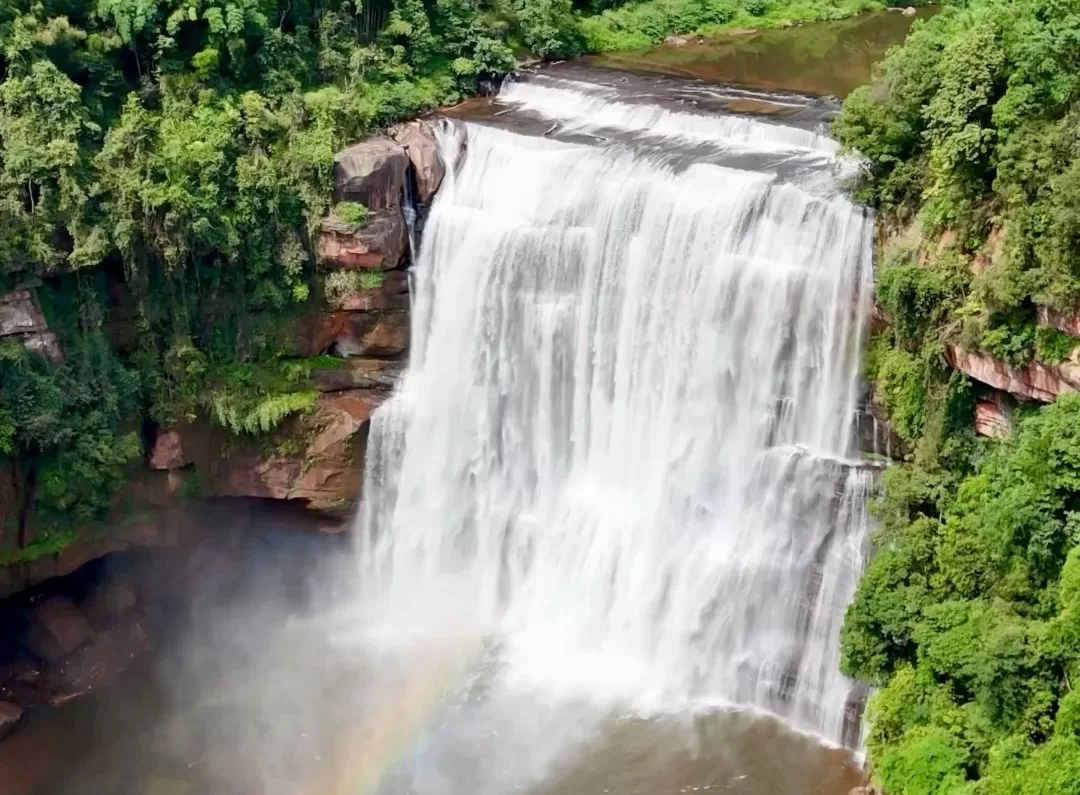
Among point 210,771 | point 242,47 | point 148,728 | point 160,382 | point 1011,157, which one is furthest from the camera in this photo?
point 242,47

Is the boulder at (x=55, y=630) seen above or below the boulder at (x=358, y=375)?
below

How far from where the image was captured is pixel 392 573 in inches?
955

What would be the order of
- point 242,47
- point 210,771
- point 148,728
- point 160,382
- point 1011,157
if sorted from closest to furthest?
point 1011,157 → point 210,771 → point 148,728 → point 160,382 → point 242,47

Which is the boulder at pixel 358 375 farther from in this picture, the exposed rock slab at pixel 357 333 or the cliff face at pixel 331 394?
the exposed rock slab at pixel 357 333

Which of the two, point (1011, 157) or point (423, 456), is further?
point (423, 456)

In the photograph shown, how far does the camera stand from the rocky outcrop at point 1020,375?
15664 mm

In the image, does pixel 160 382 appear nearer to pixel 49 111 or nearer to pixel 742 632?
pixel 49 111

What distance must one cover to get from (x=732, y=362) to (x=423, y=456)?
23.5 feet

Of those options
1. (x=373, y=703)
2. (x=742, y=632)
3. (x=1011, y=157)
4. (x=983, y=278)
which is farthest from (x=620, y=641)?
(x=1011, y=157)

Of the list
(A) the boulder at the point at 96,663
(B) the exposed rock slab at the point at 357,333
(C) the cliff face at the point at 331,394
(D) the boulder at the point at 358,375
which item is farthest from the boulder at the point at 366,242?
(A) the boulder at the point at 96,663

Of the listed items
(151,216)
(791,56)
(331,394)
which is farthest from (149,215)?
(791,56)

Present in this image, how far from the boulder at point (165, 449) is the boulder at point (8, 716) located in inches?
203

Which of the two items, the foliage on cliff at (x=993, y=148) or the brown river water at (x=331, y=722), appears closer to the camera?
the foliage on cliff at (x=993, y=148)

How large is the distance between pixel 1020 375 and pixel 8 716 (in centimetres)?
1866
